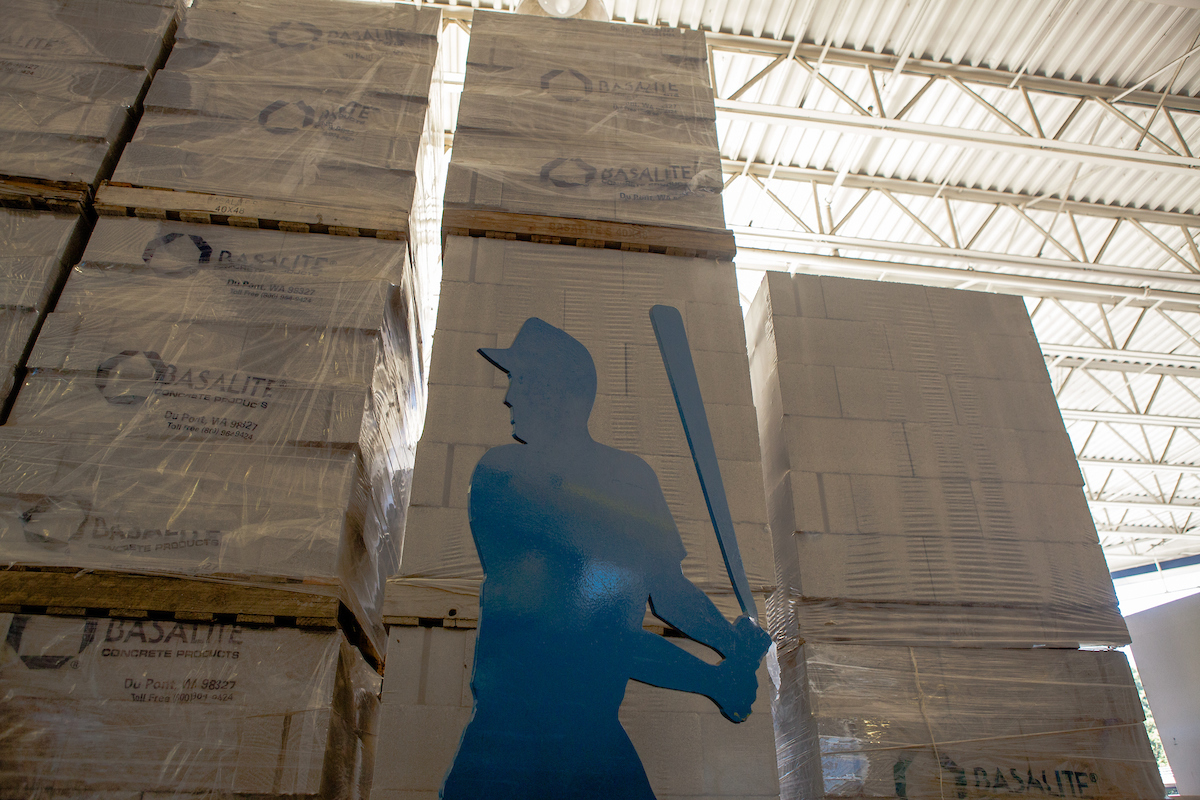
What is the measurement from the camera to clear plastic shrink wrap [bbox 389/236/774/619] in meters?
2.55

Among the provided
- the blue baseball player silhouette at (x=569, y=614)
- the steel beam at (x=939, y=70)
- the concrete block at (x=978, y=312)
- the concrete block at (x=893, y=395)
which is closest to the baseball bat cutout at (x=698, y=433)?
the blue baseball player silhouette at (x=569, y=614)

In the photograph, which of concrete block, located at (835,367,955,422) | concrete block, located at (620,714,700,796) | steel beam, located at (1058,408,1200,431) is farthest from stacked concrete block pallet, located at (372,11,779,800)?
steel beam, located at (1058,408,1200,431)

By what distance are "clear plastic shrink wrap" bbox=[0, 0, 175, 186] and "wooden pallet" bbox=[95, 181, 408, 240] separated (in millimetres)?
161

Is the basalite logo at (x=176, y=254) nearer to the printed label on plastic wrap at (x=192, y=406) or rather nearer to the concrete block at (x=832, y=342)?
the printed label on plastic wrap at (x=192, y=406)

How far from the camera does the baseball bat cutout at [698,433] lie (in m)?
2.61

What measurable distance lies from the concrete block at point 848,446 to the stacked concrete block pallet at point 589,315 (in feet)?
1.39

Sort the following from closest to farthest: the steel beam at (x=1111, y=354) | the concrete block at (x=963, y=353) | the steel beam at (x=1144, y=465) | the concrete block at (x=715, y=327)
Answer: the concrete block at (x=715, y=327) → the concrete block at (x=963, y=353) → the steel beam at (x=1111, y=354) → the steel beam at (x=1144, y=465)

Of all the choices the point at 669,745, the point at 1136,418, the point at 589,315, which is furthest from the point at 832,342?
the point at 1136,418

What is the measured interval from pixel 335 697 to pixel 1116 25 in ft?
28.2

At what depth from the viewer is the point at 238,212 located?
319 cm

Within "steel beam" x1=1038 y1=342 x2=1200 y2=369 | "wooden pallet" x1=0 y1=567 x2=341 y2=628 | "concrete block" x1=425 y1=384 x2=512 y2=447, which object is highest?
"steel beam" x1=1038 y1=342 x2=1200 y2=369

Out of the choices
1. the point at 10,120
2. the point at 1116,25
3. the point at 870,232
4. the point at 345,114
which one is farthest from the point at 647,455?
the point at 870,232

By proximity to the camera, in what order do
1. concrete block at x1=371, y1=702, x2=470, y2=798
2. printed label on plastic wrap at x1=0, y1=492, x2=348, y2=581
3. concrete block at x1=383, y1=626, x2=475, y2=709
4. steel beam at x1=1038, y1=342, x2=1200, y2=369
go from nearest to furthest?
concrete block at x1=371, y1=702, x2=470, y2=798, concrete block at x1=383, y1=626, x2=475, y2=709, printed label on plastic wrap at x1=0, y1=492, x2=348, y2=581, steel beam at x1=1038, y1=342, x2=1200, y2=369

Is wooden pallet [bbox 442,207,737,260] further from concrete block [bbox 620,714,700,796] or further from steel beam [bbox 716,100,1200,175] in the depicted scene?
steel beam [bbox 716,100,1200,175]
